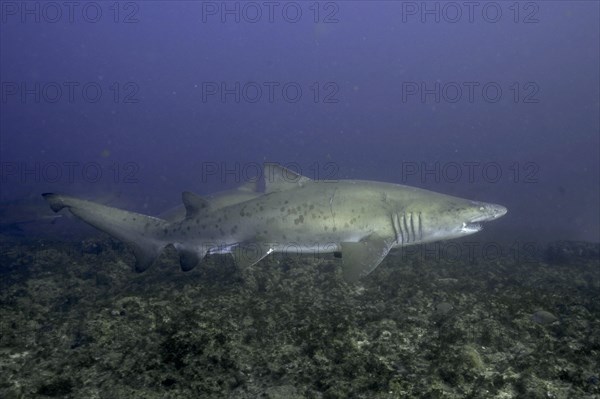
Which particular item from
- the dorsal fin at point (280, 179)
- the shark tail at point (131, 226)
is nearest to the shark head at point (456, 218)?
the dorsal fin at point (280, 179)

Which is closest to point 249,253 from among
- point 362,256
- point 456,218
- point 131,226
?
point 362,256

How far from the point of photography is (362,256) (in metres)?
5.40

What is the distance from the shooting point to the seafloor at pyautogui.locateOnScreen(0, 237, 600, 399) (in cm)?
276

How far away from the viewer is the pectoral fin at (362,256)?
16.9 ft

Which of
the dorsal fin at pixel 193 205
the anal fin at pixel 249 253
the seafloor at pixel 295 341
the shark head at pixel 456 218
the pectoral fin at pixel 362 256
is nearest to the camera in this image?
the seafloor at pixel 295 341

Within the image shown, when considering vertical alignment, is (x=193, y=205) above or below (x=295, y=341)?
above

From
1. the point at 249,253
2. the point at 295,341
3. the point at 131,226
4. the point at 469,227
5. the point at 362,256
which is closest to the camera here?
the point at 295,341

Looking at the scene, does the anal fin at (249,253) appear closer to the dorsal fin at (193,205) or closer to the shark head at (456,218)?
the dorsal fin at (193,205)

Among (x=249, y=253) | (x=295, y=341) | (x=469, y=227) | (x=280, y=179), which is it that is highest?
(x=280, y=179)

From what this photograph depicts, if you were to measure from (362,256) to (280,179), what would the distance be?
1.84 meters

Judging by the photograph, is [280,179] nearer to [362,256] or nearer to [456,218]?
[362,256]

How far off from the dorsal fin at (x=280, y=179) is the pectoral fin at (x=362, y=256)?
1296 mm

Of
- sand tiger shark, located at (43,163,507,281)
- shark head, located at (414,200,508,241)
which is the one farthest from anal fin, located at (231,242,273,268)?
shark head, located at (414,200,508,241)

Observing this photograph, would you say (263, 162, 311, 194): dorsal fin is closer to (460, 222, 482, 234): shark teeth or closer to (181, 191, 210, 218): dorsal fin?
(181, 191, 210, 218): dorsal fin
